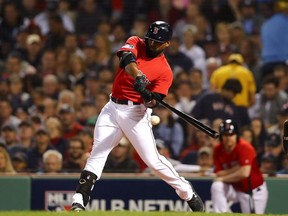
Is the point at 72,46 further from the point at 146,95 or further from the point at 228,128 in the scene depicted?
the point at 146,95

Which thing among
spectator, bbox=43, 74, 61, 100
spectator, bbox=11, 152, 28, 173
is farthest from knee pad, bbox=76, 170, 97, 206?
spectator, bbox=43, 74, 61, 100

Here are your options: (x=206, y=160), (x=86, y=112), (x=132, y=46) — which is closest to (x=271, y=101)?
(x=206, y=160)

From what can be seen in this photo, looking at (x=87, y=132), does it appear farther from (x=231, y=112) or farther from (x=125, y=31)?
(x=125, y=31)

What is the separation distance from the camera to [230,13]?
1920cm

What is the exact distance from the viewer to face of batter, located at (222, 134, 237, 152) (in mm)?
13312

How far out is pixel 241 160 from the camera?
13281 mm

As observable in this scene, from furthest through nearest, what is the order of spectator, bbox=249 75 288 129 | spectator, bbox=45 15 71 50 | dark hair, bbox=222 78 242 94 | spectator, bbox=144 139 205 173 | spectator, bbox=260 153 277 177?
spectator, bbox=45 15 71 50, spectator, bbox=249 75 288 129, dark hair, bbox=222 78 242 94, spectator, bbox=260 153 277 177, spectator, bbox=144 139 205 173

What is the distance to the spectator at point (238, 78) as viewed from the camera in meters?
16.0

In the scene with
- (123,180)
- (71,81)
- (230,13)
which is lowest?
(123,180)

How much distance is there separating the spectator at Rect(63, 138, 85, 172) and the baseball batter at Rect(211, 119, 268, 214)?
195 cm

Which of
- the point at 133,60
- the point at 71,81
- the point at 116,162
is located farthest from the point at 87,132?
the point at 133,60

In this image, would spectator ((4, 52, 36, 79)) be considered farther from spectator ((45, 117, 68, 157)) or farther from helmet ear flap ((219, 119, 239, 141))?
helmet ear flap ((219, 119, 239, 141))

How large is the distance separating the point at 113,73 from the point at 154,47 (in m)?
6.91

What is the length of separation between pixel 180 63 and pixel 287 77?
2.08 m
